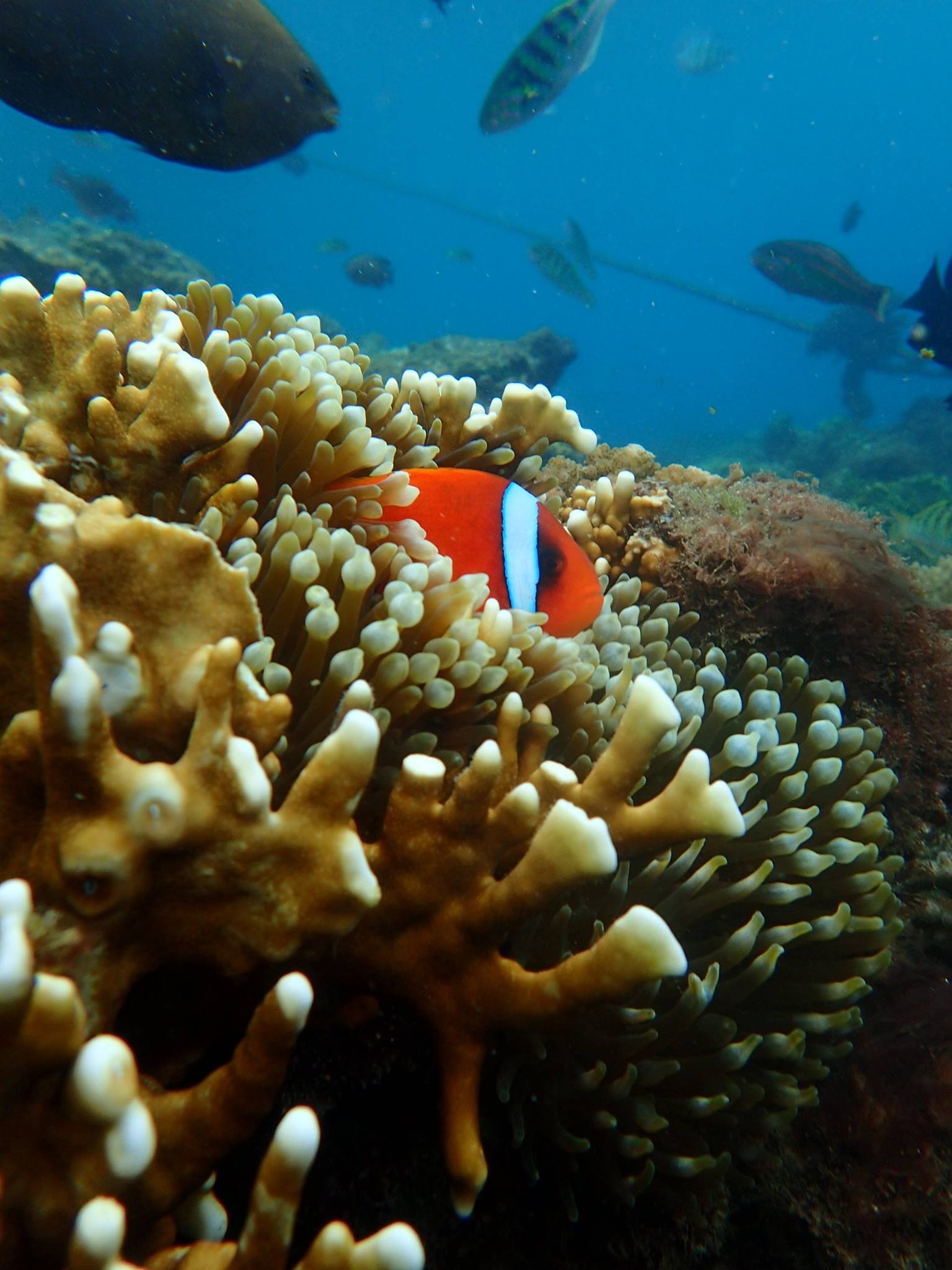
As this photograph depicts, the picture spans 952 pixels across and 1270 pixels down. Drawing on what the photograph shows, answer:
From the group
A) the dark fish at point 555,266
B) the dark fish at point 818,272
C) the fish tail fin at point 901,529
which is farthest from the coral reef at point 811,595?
the dark fish at point 555,266

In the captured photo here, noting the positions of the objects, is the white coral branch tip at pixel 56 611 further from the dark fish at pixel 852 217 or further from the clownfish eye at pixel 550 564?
the dark fish at pixel 852 217

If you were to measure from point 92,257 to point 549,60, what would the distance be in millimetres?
10261

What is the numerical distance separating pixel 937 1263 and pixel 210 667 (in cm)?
259

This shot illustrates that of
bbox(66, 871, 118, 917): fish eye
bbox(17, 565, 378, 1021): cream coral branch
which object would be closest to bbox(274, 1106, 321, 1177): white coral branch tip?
bbox(17, 565, 378, 1021): cream coral branch

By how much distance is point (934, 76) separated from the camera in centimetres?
10612

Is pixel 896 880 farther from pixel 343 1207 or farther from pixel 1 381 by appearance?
pixel 1 381

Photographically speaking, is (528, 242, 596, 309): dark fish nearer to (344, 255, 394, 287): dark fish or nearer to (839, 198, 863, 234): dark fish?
(344, 255, 394, 287): dark fish

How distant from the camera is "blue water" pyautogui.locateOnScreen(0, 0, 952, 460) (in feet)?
299

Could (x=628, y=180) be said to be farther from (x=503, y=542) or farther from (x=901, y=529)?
(x=503, y=542)

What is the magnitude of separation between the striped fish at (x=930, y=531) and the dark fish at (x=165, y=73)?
22.9 feet

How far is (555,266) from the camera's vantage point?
18.5m

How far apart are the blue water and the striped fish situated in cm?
7986

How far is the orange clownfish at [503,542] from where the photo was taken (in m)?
2.01

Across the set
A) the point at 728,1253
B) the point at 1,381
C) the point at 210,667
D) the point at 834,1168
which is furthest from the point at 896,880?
the point at 1,381
